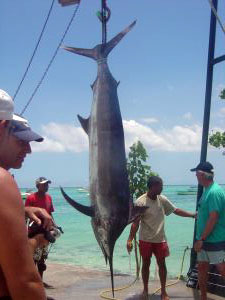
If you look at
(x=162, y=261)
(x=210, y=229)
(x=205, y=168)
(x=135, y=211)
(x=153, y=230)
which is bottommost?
(x=162, y=261)

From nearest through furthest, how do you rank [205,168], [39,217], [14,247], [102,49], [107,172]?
[14,247] → [39,217] → [107,172] → [102,49] → [205,168]

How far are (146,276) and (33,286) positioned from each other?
14.5 ft

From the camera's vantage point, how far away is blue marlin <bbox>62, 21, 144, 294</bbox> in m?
2.46

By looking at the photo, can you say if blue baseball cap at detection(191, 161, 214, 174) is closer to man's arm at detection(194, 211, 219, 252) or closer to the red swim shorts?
man's arm at detection(194, 211, 219, 252)

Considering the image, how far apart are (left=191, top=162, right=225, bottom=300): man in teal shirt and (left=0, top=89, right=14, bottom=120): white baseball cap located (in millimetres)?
3390

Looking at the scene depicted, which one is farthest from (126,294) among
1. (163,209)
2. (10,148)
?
(10,148)

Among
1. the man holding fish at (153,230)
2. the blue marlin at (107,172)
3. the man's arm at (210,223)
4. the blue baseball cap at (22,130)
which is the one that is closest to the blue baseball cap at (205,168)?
the man's arm at (210,223)

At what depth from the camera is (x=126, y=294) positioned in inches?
239

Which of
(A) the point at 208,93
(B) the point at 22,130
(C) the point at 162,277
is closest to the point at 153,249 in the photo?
(C) the point at 162,277

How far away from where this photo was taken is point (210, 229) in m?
4.73

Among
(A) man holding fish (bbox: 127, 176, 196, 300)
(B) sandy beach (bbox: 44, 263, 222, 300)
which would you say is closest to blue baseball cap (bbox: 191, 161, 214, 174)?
(A) man holding fish (bbox: 127, 176, 196, 300)

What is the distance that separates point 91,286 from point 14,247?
5.53 m

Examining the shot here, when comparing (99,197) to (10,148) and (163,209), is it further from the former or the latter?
(163,209)

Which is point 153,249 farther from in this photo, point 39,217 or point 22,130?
point 22,130
